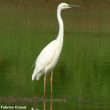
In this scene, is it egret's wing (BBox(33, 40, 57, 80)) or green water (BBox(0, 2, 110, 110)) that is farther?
green water (BBox(0, 2, 110, 110))

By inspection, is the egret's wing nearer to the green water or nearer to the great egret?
the great egret

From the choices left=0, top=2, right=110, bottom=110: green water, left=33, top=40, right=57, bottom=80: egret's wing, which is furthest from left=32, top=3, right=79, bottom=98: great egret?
left=0, top=2, right=110, bottom=110: green water

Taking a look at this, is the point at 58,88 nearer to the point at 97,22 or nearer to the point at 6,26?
the point at 6,26

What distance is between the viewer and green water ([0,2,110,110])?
17.2m

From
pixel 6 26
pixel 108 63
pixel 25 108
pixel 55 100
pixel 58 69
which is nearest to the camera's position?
pixel 25 108

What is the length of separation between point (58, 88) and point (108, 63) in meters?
5.98

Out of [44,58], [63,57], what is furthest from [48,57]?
[63,57]

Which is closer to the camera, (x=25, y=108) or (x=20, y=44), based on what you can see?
(x=25, y=108)

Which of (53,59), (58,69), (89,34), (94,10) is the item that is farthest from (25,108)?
(94,10)

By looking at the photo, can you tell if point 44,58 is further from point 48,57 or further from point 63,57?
point 63,57

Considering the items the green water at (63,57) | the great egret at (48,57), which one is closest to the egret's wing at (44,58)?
the great egret at (48,57)

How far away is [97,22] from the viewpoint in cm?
4547

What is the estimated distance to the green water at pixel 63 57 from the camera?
17.2 meters

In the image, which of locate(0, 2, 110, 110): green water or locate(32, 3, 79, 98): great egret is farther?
locate(0, 2, 110, 110): green water
